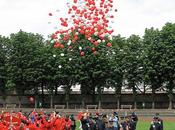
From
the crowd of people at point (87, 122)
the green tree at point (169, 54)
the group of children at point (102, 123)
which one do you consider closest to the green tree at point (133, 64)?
the green tree at point (169, 54)

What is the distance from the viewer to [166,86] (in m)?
68.6

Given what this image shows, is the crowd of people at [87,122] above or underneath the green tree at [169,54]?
underneath

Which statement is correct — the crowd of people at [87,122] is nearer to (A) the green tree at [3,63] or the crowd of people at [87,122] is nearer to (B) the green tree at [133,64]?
(B) the green tree at [133,64]

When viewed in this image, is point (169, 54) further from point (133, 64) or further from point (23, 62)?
point (23, 62)

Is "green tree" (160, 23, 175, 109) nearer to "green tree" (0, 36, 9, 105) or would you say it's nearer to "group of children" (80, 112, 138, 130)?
"green tree" (0, 36, 9, 105)

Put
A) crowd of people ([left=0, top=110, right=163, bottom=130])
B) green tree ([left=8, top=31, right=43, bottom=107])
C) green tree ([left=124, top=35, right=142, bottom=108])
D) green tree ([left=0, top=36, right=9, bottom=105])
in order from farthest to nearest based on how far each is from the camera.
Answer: green tree ([left=0, top=36, right=9, bottom=105]), green tree ([left=8, top=31, right=43, bottom=107]), green tree ([left=124, top=35, right=142, bottom=108]), crowd of people ([left=0, top=110, right=163, bottom=130])

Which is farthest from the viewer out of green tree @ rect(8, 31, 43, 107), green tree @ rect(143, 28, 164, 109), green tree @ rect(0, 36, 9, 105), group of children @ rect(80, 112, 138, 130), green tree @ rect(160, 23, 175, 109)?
green tree @ rect(0, 36, 9, 105)

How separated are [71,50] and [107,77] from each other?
21.1 feet

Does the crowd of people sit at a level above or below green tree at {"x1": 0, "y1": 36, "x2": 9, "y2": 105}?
below

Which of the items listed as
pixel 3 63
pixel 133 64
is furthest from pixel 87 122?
pixel 3 63

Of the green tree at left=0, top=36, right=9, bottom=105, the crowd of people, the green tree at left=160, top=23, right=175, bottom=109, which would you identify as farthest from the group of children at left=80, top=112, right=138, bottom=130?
the green tree at left=0, top=36, right=9, bottom=105

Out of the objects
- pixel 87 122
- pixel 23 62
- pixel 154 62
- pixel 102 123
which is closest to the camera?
pixel 102 123

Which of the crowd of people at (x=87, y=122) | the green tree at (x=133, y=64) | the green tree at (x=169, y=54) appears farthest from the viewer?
the green tree at (x=133, y=64)

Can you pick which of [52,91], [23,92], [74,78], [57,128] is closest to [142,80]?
[74,78]
